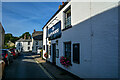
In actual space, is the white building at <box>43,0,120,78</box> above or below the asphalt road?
above

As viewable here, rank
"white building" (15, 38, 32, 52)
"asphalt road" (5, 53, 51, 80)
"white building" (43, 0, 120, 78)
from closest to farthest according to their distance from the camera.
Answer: "white building" (43, 0, 120, 78)
"asphalt road" (5, 53, 51, 80)
"white building" (15, 38, 32, 52)

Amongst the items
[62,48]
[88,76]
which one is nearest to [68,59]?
[62,48]

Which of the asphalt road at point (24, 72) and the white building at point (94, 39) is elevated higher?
the white building at point (94, 39)

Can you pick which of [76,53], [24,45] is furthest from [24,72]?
[24,45]

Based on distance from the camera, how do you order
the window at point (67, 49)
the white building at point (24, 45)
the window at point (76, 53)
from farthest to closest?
the white building at point (24, 45) → the window at point (67, 49) → the window at point (76, 53)

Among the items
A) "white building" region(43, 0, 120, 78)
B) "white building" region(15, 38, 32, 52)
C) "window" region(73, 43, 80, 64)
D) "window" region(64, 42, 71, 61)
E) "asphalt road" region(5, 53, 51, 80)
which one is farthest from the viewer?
"white building" region(15, 38, 32, 52)

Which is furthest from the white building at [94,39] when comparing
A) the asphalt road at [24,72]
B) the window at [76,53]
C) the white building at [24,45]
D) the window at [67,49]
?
the white building at [24,45]

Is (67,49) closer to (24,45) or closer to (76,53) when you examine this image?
(76,53)

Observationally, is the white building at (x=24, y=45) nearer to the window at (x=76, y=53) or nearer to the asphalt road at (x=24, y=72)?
the asphalt road at (x=24, y=72)

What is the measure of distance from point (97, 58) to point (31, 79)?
432cm

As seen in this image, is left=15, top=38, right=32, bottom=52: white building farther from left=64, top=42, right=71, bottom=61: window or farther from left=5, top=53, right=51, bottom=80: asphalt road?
left=64, top=42, right=71, bottom=61: window

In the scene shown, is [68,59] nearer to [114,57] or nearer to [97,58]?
[97,58]

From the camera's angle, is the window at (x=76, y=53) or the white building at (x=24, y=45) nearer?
the window at (x=76, y=53)

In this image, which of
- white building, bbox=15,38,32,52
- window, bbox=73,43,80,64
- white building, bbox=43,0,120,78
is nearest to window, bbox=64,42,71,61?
white building, bbox=43,0,120,78
